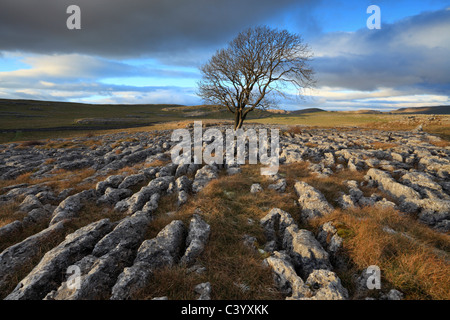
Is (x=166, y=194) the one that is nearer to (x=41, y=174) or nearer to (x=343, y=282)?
(x=343, y=282)

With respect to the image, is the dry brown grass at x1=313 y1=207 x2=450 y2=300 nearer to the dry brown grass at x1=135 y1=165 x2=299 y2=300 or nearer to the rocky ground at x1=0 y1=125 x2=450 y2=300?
the rocky ground at x1=0 y1=125 x2=450 y2=300

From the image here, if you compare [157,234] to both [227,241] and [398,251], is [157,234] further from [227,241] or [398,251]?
[398,251]

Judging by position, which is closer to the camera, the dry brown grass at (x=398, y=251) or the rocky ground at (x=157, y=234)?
the dry brown grass at (x=398, y=251)

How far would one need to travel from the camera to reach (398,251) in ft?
19.0

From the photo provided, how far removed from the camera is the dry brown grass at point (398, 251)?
477 centimetres

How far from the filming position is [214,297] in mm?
5012

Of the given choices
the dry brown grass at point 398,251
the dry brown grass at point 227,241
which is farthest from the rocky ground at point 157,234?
the dry brown grass at point 398,251

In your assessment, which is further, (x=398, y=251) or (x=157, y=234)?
(x=157, y=234)

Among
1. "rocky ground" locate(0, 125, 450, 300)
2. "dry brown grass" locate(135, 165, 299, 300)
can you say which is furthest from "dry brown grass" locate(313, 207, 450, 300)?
"dry brown grass" locate(135, 165, 299, 300)

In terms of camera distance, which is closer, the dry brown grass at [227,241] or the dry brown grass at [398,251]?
the dry brown grass at [398,251]

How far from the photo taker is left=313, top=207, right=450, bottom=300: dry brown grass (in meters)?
4.77

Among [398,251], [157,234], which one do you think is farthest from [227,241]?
[398,251]

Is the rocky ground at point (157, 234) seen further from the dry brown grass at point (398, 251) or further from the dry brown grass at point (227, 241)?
the dry brown grass at point (398, 251)
